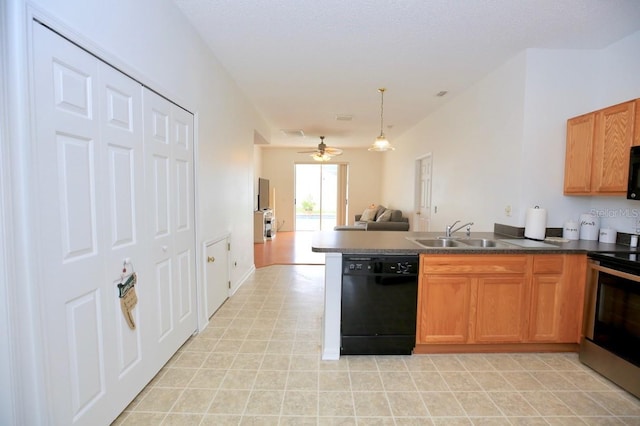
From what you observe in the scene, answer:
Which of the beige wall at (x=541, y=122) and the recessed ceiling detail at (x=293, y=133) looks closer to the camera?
the beige wall at (x=541, y=122)

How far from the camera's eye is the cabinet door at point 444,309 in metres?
2.39

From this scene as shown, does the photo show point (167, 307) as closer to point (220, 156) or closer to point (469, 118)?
point (220, 156)

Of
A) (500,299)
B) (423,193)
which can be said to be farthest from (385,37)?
(423,193)

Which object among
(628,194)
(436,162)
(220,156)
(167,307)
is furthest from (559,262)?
(220,156)

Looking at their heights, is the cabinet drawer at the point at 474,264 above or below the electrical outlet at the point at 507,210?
below

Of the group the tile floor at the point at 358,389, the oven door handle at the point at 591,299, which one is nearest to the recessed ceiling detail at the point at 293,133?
the tile floor at the point at 358,389

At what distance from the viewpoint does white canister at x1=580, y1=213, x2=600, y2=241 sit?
2758 mm

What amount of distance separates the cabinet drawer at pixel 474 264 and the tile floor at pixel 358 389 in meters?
0.73

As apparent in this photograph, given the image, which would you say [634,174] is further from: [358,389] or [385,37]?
[358,389]

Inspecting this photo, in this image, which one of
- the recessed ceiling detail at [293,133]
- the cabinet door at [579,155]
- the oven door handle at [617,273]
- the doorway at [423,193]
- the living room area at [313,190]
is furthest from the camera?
the living room area at [313,190]

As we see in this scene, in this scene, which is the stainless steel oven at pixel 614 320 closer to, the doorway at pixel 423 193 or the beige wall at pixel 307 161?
the doorway at pixel 423 193

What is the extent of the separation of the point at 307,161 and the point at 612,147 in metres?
7.69

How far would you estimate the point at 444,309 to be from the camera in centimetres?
240

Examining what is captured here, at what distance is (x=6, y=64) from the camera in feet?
3.53
